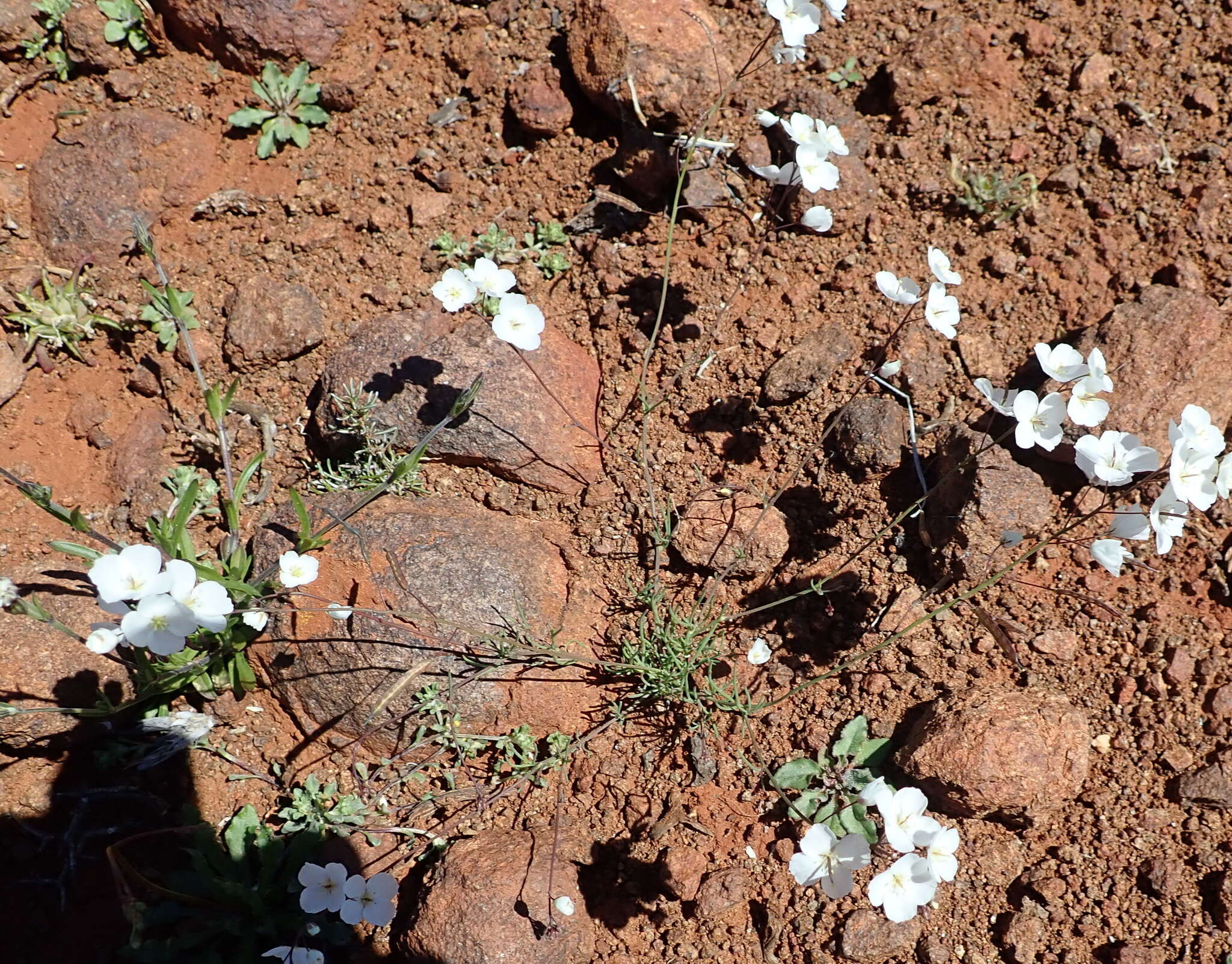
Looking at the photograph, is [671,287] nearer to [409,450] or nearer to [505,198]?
[505,198]

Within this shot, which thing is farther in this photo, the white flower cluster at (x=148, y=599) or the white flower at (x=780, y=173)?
the white flower at (x=780, y=173)

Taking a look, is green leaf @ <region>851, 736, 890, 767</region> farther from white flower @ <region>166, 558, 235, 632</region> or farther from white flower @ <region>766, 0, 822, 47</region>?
white flower @ <region>766, 0, 822, 47</region>

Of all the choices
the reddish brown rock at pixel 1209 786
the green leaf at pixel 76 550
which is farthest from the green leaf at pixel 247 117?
the reddish brown rock at pixel 1209 786

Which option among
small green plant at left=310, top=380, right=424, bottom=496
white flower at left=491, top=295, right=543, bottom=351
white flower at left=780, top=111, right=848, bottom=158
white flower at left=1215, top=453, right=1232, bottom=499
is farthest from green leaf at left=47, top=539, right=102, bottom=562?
white flower at left=1215, top=453, right=1232, bottom=499

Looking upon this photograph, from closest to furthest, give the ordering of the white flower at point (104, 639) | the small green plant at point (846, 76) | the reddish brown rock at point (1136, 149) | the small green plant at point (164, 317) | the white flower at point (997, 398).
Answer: the white flower at point (104, 639), the white flower at point (997, 398), the reddish brown rock at point (1136, 149), the small green plant at point (164, 317), the small green plant at point (846, 76)

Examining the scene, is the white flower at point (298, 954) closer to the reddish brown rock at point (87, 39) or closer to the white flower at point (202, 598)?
the white flower at point (202, 598)

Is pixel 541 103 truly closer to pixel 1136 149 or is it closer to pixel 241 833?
pixel 1136 149

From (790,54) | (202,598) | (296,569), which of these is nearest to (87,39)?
(296,569)
